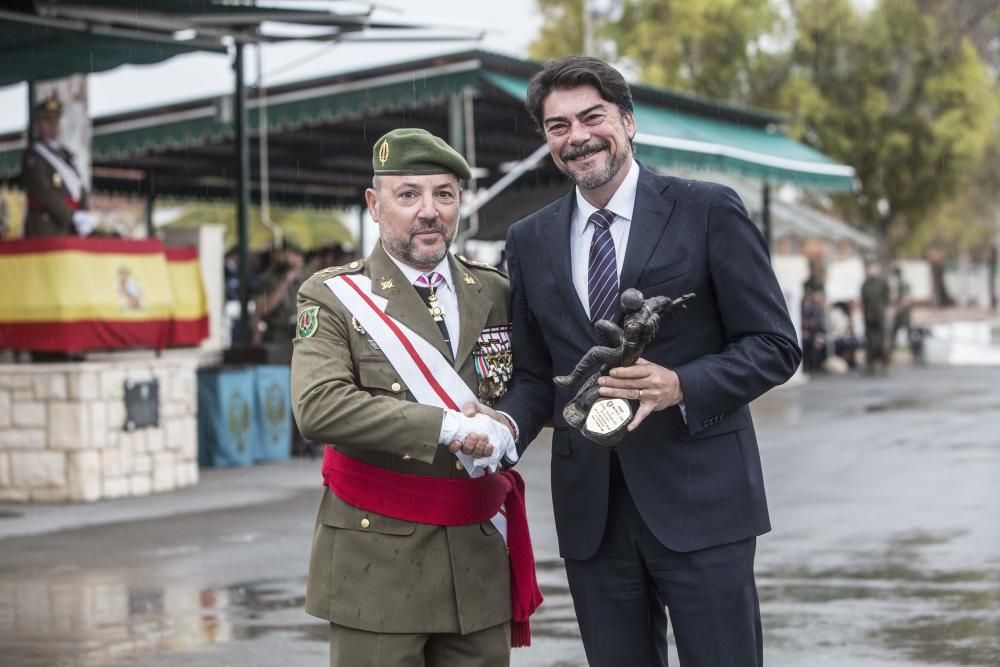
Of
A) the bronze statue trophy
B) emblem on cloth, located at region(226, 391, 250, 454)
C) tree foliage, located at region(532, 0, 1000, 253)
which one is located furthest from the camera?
tree foliage, located at region(532, 0, 1000, 253)

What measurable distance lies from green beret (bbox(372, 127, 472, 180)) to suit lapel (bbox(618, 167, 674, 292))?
0.48 metres

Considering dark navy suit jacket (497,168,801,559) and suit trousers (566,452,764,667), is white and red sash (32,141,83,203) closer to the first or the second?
dark navy suit jacket (497,168,801,559)

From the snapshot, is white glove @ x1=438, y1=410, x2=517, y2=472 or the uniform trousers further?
the uniform trousers

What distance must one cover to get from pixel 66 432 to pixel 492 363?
725 centimetres

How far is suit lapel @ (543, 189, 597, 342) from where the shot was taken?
11.8ft

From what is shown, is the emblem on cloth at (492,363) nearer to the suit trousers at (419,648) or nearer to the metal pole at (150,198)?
the suit trousers at (419,648)

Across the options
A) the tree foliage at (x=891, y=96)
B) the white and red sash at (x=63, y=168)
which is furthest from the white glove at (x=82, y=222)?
the tree foliage at (x=891, y=96)

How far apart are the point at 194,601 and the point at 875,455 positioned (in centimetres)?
743

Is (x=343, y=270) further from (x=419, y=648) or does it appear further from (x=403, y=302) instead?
(x=419, y=648)

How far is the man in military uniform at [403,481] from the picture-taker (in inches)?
140

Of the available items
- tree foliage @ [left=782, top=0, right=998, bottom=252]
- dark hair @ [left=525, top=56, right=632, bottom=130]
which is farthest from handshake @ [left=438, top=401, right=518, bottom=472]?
tree foliage @ [left=782, top=0, right=998, bottom=252]

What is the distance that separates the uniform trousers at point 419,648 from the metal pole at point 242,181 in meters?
9.88

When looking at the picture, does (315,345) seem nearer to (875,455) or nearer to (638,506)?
(638,506)

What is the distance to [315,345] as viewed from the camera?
3.55 metres
